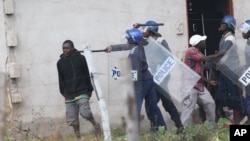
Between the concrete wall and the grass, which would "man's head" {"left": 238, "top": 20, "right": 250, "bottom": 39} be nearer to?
the grass

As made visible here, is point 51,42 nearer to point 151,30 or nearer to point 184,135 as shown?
point 151,30

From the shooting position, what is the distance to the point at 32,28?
11641mm

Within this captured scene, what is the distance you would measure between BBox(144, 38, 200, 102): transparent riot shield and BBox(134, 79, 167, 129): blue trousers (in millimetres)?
141

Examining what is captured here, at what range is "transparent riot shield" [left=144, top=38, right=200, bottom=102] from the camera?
420 inches

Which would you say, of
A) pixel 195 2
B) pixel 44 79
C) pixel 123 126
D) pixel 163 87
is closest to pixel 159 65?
pixel 163 87

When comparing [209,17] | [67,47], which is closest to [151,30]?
[67,47]

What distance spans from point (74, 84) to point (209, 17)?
3708 mm

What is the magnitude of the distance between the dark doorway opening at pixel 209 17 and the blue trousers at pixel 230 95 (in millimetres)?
1666

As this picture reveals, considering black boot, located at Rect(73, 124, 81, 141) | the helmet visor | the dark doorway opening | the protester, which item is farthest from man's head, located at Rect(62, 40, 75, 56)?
the dark doorway opening

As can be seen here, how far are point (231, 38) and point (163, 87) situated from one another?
1372mm

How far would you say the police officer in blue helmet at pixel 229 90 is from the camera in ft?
37.4

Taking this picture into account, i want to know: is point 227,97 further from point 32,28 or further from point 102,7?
point 32,28

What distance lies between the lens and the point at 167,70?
10641mm

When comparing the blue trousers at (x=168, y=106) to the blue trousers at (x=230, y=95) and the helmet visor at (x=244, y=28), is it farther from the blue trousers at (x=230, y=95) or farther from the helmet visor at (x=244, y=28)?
the helmet visor at (x=244, y=28)
